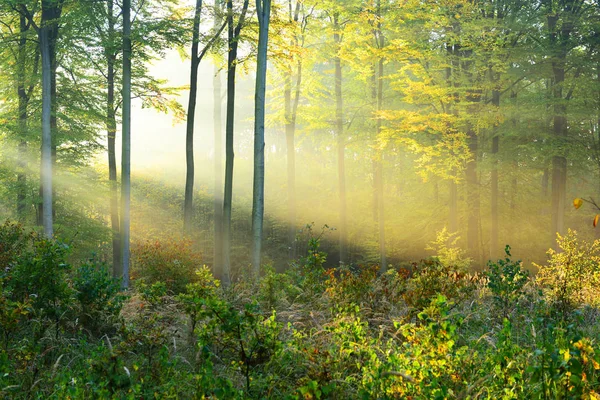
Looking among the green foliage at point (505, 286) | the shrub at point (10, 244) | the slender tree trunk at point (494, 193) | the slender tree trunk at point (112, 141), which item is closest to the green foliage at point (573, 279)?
the green foliage at point (505, 286)

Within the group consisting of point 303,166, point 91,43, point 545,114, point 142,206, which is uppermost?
point 91,43

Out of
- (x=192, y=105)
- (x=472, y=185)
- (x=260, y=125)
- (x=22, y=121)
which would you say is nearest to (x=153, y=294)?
(x=260, y=125)

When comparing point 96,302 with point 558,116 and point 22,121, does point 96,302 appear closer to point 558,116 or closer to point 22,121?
point 22,121

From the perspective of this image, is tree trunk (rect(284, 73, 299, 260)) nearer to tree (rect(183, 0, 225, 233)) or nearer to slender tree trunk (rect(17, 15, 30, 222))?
tree (rect(183, 0, 225, 233))

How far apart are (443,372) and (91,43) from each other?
495 inches

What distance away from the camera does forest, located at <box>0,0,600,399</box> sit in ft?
13.1

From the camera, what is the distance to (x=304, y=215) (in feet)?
83.3

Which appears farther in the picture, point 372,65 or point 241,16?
point 372,65

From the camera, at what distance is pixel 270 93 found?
57.2 feet

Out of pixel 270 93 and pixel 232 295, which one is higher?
pixel 270 93

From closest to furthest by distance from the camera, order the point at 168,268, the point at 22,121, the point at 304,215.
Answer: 1. the point at 168,268
2. the point at 22,121
3. the point at 304,215

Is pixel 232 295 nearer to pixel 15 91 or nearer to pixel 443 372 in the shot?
pixel 443 372

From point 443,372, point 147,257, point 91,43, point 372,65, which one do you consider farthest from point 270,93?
point 443,372

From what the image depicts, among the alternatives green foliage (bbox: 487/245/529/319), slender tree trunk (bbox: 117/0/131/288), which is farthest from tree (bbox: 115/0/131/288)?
green foliage (bbox: 487/245/529/319)
